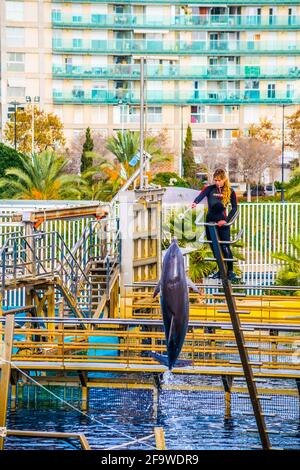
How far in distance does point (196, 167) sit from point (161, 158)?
1831 centimetres

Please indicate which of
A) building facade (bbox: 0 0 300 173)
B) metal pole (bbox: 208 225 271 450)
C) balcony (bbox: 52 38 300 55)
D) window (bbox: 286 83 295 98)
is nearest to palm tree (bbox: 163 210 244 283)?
metal pole (bbox: 208 225 271 450)

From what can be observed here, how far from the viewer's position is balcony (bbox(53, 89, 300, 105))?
94.6 m

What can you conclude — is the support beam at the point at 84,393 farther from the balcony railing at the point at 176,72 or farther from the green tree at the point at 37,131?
the balcony railing at the point at 176,72

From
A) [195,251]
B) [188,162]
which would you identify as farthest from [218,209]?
[188,162]

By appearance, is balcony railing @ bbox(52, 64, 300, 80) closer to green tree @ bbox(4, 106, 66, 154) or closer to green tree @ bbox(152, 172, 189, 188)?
green tree @ bbox(4, 106, 66, 154)

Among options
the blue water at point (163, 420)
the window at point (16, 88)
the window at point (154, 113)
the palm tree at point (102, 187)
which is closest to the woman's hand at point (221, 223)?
the blue water at point (163, 420)

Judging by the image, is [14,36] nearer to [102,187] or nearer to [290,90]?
[290,90]

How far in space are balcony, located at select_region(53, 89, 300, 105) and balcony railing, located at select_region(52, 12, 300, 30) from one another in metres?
4.05

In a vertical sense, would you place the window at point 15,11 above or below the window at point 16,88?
above

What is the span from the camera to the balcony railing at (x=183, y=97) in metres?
94.6

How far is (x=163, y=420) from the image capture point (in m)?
28.1

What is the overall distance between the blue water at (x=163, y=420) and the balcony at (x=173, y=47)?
213 ft
